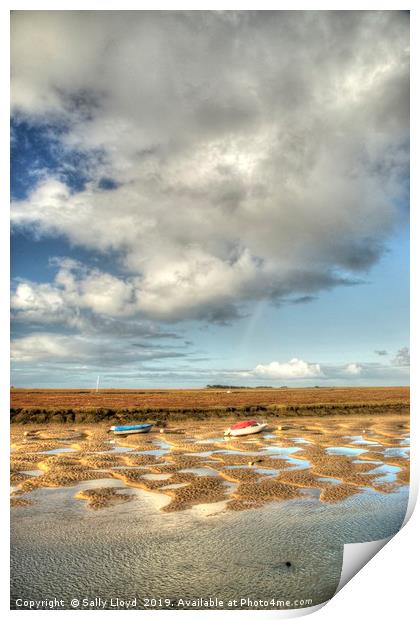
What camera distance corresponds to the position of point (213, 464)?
28.3ft

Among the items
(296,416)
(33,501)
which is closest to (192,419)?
(296,416)

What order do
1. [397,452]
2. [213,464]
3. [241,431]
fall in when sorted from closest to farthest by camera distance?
1. [213,464]
2. [397,452]
3. [241,431]

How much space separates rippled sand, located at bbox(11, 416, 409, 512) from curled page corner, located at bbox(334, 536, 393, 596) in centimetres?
116

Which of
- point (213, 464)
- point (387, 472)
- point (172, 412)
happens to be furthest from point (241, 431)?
point (172, 412)

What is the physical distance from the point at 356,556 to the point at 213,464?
152 inches

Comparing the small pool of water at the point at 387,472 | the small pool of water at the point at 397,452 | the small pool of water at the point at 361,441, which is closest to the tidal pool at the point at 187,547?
the small pool of water at the point at 387,472

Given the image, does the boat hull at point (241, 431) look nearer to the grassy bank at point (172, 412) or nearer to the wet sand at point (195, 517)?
the wet sand at point (195, 517)

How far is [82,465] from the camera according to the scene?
8414mm

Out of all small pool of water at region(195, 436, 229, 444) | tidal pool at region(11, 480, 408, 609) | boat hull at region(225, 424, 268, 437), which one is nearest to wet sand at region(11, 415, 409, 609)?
tidal pool at region(11, 480, 408, 609)

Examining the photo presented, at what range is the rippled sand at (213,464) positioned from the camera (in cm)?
682

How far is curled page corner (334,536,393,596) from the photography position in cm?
493

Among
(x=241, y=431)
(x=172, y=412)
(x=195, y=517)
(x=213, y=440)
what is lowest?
(x=172, y=412)

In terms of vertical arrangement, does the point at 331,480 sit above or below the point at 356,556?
above

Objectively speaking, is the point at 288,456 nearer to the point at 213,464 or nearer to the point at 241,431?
the point at 213,464
